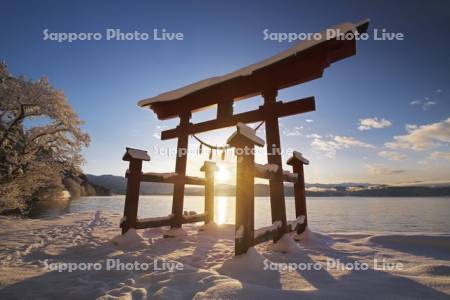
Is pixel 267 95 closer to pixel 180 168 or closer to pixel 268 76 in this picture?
pixel 268 76

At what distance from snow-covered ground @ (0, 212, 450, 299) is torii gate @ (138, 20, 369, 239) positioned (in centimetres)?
144

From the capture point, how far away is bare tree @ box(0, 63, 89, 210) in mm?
10711

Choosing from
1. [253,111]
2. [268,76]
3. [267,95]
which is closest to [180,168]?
[253,111]

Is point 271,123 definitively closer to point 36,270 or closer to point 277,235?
point 277,235

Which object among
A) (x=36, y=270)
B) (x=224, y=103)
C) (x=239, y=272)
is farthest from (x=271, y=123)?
(x=36, y=270)

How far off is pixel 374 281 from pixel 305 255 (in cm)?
176

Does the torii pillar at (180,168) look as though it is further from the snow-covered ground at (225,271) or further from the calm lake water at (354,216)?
the calm lake water at (354,216)

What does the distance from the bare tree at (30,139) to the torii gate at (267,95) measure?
753 cm

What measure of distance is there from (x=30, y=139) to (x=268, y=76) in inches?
483

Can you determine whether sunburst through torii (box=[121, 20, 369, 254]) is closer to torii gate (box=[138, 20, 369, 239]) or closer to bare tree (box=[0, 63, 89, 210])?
torii gate (box=[138, 20, 369, 239])

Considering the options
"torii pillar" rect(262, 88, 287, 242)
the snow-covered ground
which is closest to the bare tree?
the snow-covered ground

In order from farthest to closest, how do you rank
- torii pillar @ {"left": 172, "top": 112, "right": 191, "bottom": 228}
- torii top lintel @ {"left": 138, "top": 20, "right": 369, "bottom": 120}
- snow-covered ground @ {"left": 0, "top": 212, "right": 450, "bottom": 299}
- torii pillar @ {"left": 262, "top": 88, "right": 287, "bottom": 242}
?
torii pillar @ {"left": 172, "top": 112, "right": 191, "bottom": 228} → torii pillar @ {"left": 262, "top": 88, "right": 287, "bottom": 242} → torii top lintel @ {"left": 138, "top": 20, "right": 369, "bottom": 120} → snow-covered ground @ {"left": 0, "top": 212, "right": 450, "bottom": 299}

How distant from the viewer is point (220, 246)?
5.75 metres

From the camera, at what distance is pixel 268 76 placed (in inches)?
234
